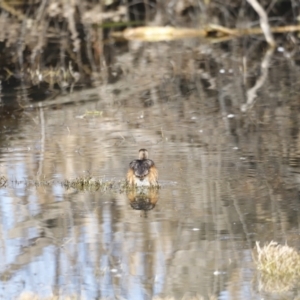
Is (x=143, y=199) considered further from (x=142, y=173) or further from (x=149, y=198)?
(x=142, y=173)

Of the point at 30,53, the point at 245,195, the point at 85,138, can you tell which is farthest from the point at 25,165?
the point at 30,53

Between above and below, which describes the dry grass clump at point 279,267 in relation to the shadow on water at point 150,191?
below

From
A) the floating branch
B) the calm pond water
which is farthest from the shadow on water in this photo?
the floating branch

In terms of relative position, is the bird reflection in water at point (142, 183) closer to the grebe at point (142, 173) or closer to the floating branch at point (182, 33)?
the grebe at point (142, 173)

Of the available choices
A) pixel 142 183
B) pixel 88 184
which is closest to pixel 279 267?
pixel 142 183

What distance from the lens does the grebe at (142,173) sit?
8.62 metres

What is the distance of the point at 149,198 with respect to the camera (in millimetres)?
8609

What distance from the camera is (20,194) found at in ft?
29.1

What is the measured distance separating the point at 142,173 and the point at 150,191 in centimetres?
25

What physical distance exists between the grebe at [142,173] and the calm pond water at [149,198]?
13 cm

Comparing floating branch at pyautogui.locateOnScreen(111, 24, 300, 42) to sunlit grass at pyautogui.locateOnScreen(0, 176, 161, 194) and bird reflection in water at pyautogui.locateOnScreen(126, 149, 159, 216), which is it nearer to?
sunlit grass at pyautogui.locateOnScreen(0, 176, 161, 194)

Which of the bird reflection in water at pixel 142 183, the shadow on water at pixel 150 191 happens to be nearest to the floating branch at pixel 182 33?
the shadow on water at pixel 150 191

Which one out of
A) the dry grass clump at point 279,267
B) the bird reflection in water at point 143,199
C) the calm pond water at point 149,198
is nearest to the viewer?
the dry grass clump at point 279,267

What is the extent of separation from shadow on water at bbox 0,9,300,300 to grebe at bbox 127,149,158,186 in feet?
0.37
